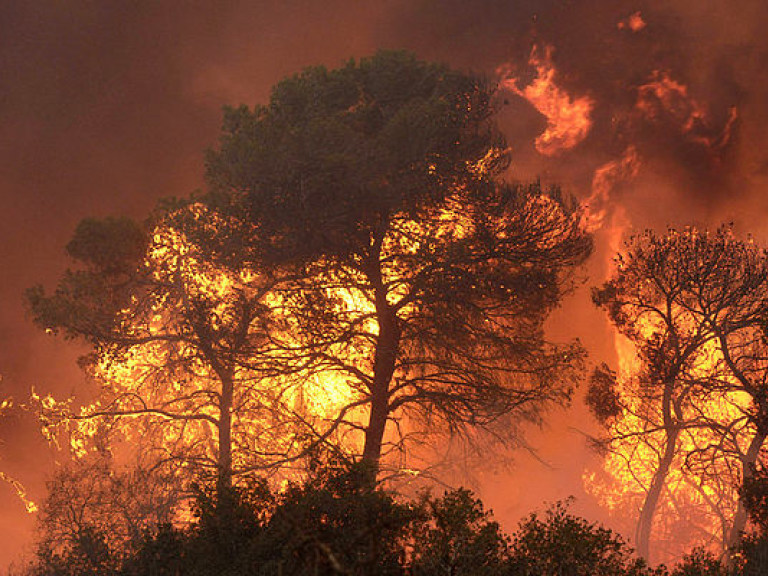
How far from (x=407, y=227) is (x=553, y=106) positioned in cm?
4570

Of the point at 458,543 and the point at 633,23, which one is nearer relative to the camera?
the point at 458,543

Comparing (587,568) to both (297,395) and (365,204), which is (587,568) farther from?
(297,395)

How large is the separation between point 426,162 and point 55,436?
12103 mm

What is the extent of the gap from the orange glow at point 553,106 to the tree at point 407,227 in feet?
132

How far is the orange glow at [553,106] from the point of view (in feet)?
177

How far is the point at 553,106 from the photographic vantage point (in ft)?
186

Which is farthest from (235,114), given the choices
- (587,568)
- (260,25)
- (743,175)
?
(260,25)

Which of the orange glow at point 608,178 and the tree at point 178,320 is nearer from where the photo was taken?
the tree at point 178,320

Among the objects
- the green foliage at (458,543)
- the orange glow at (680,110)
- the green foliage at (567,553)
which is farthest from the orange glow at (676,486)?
the orange glow at (680,110)

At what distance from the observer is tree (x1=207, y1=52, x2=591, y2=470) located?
46.6 ft

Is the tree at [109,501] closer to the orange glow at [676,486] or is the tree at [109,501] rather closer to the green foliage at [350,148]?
the green foliage at [350,148]

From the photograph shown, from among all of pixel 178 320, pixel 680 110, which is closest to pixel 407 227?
pixel 178 320

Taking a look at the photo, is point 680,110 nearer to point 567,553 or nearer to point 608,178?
point 608,178

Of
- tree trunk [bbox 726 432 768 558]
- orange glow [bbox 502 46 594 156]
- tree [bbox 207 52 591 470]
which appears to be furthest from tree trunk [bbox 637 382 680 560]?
orange glow [bbox 502 46 594 156]
